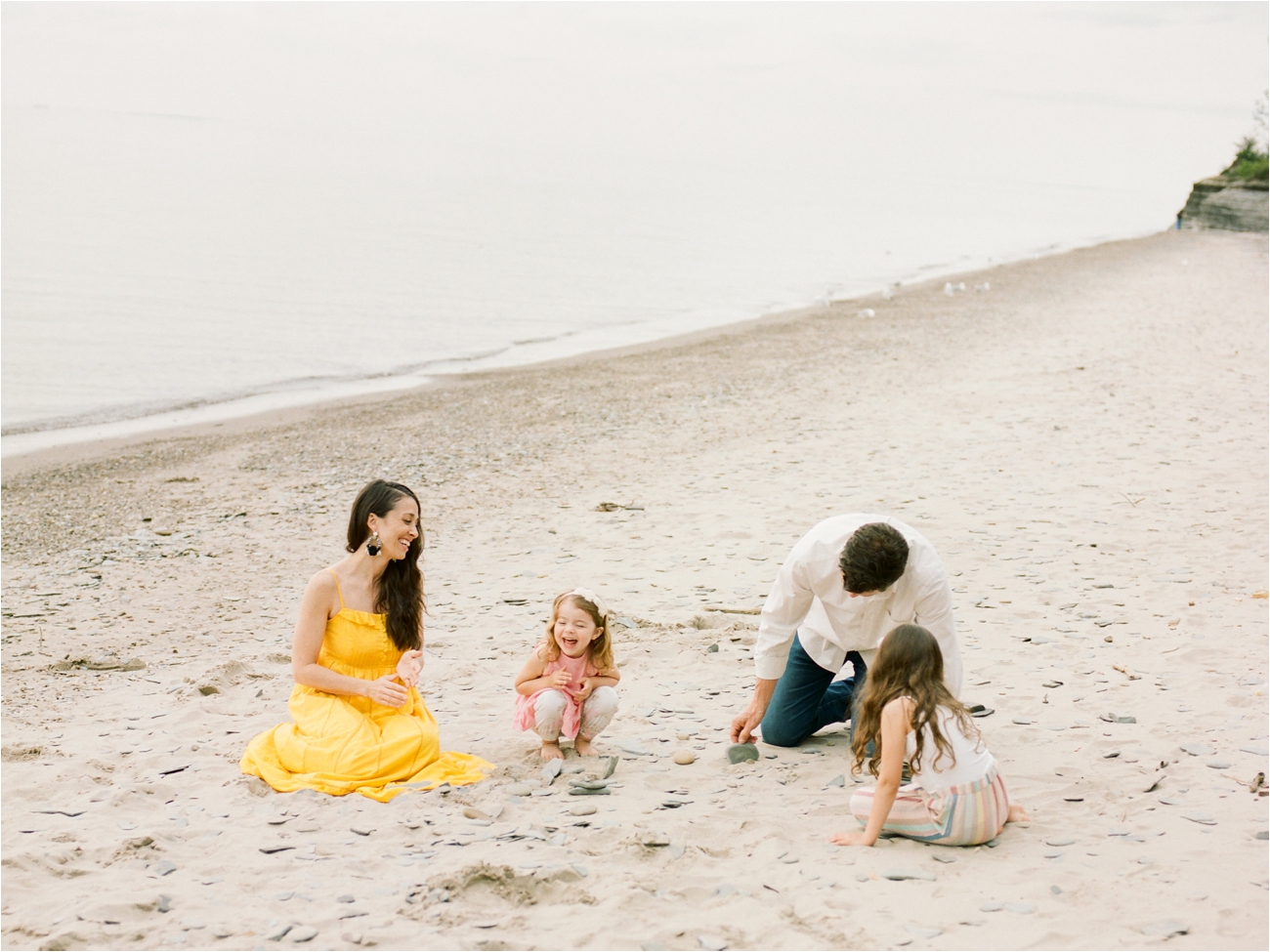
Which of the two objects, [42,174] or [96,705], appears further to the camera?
[42,174]

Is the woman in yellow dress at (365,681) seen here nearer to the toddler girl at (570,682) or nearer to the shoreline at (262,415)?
the toddler girl at (570,682)

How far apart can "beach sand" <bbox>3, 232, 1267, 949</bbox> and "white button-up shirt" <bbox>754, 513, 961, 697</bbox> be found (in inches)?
22.7

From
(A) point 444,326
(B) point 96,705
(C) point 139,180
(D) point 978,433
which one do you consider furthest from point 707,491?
(C) point 139,180

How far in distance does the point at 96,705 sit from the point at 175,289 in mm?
22680

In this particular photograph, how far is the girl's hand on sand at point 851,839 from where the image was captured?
4.18m

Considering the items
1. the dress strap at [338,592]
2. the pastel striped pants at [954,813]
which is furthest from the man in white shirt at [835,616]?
the dress strap at [338,592]

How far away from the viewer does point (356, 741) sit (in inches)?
196

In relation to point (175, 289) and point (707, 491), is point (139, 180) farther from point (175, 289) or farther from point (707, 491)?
point (707, 491)

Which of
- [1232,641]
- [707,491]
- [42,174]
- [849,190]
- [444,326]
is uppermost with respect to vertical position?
[849,190]

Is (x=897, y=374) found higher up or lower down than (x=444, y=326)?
lower down

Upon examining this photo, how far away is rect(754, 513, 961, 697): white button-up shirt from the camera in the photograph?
179 inches

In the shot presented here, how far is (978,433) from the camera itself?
1185cm

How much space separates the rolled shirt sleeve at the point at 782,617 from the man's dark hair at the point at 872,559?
1.62ft

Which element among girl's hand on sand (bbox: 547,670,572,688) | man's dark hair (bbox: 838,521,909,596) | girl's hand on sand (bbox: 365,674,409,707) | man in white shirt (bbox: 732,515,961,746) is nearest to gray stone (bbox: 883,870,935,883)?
man in white shirt (bbox: 732,515,961,746)
